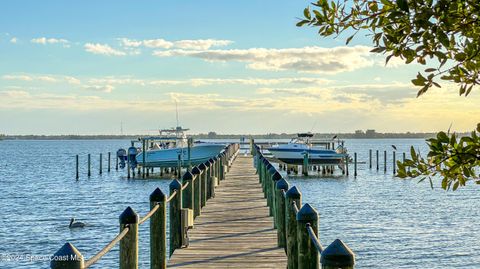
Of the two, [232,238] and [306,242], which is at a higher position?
[306,242]

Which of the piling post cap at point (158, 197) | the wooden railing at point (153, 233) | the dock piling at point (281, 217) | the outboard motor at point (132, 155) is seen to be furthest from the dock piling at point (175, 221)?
the outboard motor at point (132, 155)

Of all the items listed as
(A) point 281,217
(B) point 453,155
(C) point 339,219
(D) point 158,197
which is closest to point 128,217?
(D) point 158,197

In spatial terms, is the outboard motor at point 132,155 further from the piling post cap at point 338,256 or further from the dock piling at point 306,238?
the piling post cap at point 338,256

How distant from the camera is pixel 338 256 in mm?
4281

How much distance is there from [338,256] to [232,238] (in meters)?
7.18

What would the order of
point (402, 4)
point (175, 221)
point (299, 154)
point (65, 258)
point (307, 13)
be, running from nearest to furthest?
point (402, 4) < point (65, 258) < point (307, 13) < point (175, 221) < point (299, 154)

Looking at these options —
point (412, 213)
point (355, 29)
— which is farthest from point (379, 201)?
point (355, 29)

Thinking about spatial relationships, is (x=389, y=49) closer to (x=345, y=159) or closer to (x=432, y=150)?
(x=432, y=150)

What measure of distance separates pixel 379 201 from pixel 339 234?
16.1 meters

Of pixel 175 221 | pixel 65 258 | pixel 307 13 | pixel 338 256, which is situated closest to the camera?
pixel 65 258

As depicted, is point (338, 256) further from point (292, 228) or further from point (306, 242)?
point (292, 228)

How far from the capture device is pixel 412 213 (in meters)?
37.1

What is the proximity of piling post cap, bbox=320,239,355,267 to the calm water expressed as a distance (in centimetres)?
1738

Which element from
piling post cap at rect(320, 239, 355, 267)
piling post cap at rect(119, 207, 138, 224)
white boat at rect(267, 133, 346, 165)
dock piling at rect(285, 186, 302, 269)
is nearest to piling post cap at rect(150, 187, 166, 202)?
dock piling at rect(285, 186, 302, 269)
